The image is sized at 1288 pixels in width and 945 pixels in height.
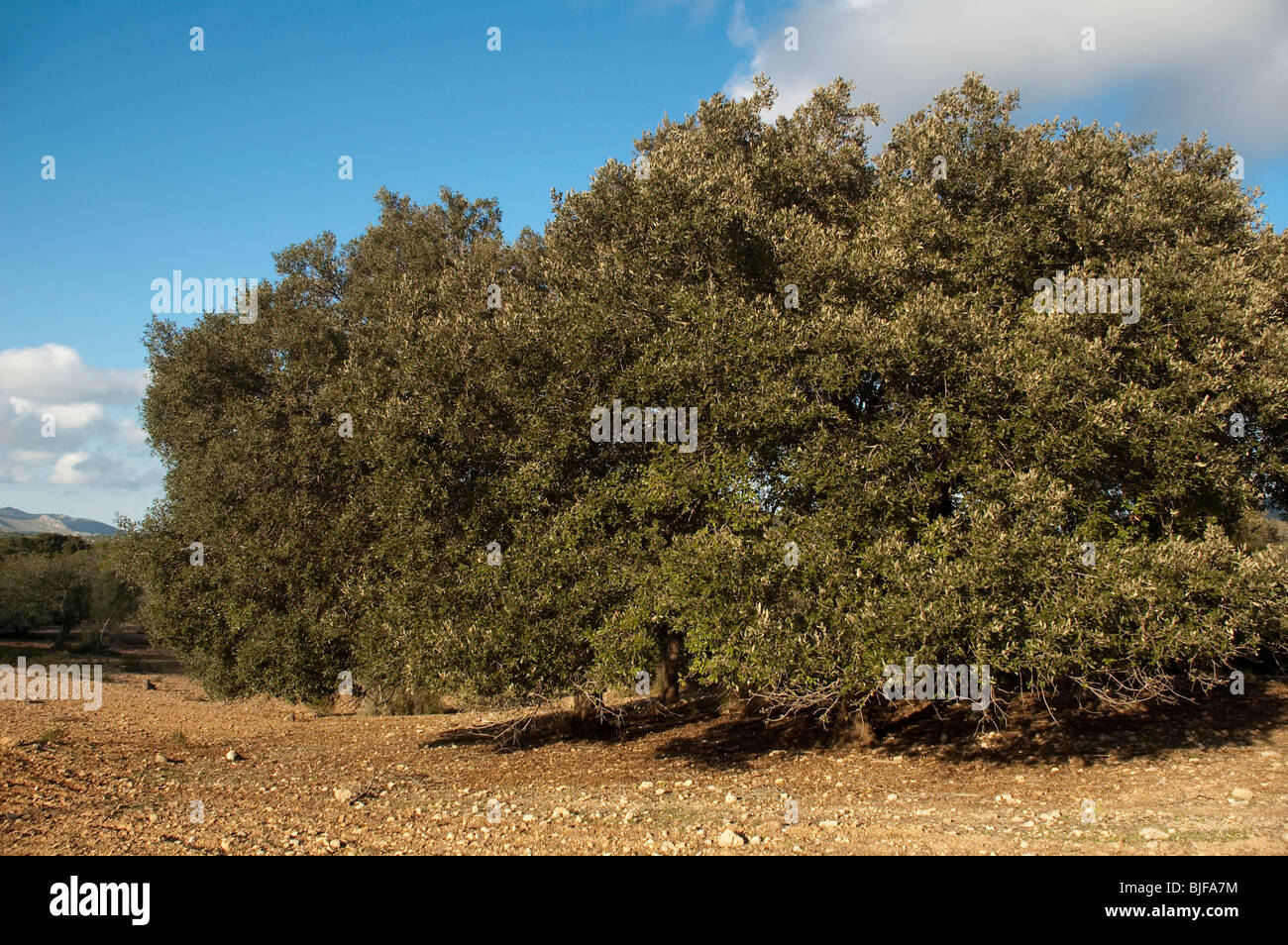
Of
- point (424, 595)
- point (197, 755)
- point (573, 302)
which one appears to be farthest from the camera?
point (197, 755)

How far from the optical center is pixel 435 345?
1388 centimetres

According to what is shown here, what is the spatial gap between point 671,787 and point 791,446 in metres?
6.40

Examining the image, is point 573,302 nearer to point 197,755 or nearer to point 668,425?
point 668,425

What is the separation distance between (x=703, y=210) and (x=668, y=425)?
4219 millimetres

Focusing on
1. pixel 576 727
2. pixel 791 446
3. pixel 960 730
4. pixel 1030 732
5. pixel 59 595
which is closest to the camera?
pixel 791 446

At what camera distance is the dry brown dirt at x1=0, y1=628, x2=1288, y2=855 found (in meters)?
9.81

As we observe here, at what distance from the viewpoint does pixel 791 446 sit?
1254 cm

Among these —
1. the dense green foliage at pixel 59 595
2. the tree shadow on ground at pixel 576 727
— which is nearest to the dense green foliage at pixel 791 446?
the tree shadow on ground at pixel 576 727

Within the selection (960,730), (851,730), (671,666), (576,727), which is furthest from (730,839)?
(576,727)

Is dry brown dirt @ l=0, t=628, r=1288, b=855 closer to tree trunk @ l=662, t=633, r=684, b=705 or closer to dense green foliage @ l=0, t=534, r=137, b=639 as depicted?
tree trunk @ l=662, t=633, r=684, b=705

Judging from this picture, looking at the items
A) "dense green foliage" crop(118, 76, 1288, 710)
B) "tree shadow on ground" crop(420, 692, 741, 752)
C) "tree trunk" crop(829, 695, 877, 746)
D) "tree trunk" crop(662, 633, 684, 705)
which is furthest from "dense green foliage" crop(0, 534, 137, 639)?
"tree trunk" crop(829, 695, 877, 746)

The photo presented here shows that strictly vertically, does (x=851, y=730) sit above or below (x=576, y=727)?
above

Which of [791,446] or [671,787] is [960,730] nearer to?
[671,787]

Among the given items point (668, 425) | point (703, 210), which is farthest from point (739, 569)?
point (703, 210)
